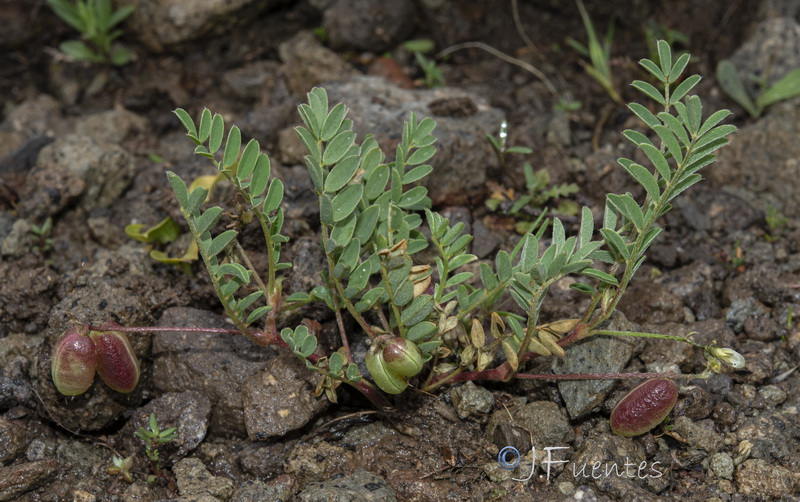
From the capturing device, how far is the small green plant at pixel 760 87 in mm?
4707

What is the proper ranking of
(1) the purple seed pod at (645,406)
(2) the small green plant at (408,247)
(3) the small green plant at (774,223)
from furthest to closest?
(3) the small green plant at (774,223) < (1) the purple seed pod at (645,406) < (2) the small green plant at (408,247)

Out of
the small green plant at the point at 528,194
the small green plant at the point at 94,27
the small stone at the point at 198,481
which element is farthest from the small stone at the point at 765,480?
the small green plant at the point at 94,27

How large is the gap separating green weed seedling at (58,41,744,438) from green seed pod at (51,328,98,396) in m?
0.02

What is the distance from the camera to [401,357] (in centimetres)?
289

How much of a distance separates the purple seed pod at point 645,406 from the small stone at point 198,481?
5.32 feet

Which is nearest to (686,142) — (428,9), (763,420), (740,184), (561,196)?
(763,420)

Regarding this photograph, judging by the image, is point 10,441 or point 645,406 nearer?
point 645,406

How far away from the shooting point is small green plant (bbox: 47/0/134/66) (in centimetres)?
511

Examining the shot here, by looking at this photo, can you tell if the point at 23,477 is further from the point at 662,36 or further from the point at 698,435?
the point at 662,36

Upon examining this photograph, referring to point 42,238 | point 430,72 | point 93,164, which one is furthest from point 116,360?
point 430,72

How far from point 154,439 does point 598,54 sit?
3444 mm

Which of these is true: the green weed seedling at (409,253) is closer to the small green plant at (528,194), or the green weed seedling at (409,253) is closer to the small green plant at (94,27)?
the small green plant at (528,194)

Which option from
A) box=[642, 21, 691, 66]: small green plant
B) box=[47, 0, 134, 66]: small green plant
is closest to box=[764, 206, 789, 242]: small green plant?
box=[642, 21, 691, 66]: small green plant

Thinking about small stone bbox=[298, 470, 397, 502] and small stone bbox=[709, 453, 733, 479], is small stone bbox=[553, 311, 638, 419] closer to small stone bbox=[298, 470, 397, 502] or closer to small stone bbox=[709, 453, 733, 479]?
small stone bbox=[709, 453, 733, 479]
